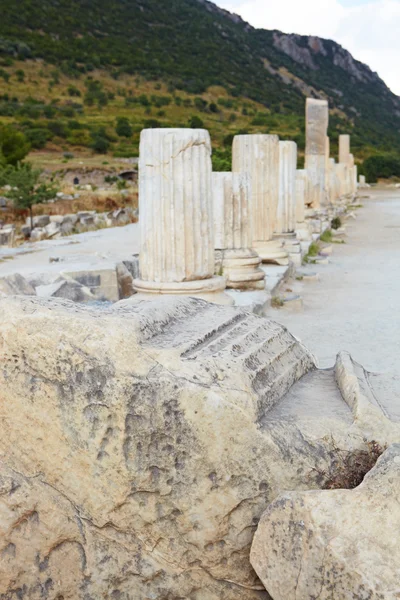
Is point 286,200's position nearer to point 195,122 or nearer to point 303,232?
point 303,232

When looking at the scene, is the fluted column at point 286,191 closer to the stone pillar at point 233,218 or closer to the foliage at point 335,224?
the stone pillar at point 233,218

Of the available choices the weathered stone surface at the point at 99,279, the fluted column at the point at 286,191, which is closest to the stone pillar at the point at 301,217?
the fluted column at the point at 286,191

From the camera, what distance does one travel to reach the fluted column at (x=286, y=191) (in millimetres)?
12117

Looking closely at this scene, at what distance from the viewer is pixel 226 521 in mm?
2574

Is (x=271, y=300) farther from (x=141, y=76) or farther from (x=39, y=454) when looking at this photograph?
(x=141, y=76)

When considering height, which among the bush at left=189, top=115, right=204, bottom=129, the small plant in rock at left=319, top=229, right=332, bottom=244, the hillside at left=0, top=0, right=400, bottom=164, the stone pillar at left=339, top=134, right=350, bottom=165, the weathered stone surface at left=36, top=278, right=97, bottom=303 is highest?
the hillside at left=0, top=0, right=400, bottom=164

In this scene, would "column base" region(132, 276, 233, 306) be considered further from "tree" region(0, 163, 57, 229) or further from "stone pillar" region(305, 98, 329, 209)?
"stone pillar" region(305, 98, 329, 209)

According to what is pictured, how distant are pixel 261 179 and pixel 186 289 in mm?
4611

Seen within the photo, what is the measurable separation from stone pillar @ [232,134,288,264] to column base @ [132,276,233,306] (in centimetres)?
409

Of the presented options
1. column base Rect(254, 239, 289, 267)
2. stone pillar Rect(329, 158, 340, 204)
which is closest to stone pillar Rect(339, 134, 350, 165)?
stone pillar Rect(329, 158, 340, 204)

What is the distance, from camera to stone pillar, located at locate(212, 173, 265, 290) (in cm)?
858

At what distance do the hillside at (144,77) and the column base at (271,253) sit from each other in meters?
34.1

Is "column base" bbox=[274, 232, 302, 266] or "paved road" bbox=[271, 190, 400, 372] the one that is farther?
"column base" bbox=[274, 232, 302, 266]

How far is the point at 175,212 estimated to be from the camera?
6074mm
